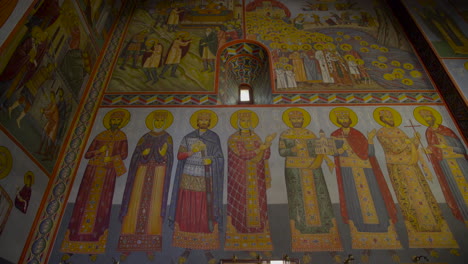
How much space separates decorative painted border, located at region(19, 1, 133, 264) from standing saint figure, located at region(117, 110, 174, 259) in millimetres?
886

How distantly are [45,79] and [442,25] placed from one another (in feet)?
25.8

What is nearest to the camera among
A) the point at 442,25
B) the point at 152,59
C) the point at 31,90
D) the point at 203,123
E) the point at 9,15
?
the point at 9,15

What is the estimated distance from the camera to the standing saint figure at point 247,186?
5.19 meters

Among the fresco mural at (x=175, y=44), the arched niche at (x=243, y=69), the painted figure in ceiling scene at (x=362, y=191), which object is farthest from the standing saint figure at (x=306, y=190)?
the fresco mural at (x=175, y=44)

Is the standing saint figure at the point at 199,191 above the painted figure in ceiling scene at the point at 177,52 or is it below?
below

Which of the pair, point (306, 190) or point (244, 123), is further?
point (244, 123)

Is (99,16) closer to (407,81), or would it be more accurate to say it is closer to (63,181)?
(63,181)

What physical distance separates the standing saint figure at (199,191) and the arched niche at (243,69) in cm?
138

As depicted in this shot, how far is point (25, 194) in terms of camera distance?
16.3 ft

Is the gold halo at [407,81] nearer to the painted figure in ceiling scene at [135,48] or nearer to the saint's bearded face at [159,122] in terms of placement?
the saint's bearded face at [159,122]

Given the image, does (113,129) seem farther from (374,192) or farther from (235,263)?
(374,192)

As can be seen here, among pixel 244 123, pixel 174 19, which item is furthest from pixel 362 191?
pixel 174 19

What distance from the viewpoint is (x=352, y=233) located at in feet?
17.2

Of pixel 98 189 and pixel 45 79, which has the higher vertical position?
pixel 45 79
